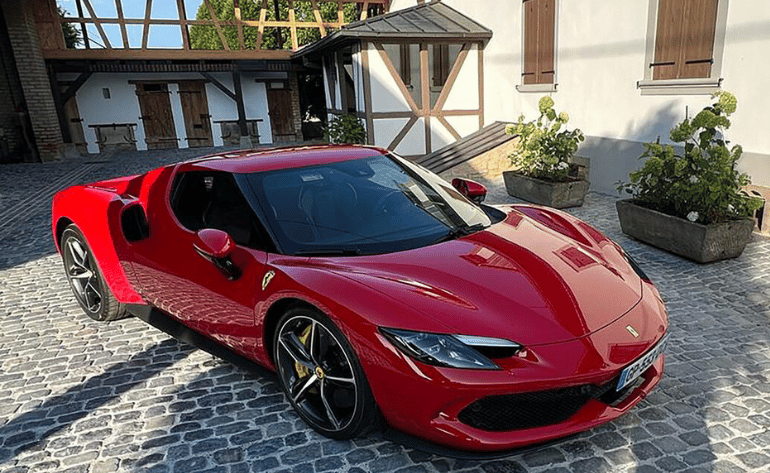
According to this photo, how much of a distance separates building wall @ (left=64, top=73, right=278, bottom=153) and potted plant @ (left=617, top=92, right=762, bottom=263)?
1681cm

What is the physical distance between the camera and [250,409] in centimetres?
291

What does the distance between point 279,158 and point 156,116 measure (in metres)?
18.2

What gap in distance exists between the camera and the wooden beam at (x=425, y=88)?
38.6 feet

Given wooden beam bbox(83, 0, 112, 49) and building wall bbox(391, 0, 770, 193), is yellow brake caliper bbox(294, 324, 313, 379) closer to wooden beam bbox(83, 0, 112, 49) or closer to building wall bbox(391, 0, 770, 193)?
building wall bbox(391, 0, 770, 193)

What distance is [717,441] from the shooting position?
2.45m

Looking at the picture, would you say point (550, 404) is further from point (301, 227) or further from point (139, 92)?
point (139, 92)

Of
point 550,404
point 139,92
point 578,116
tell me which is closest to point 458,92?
point 578,116

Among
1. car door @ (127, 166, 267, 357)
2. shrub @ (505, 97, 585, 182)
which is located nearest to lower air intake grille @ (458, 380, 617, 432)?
car door @ (127, 166, 267, 357)

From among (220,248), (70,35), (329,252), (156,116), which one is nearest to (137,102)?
(156,116)

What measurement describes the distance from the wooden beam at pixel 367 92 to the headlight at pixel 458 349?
1024 centimetres

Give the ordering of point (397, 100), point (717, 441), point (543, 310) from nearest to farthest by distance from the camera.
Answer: point (543, 310) < point (717, 441) < point (397, 100)

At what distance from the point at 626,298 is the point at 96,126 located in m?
20.4

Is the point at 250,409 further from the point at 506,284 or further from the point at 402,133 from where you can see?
the point at 402,133

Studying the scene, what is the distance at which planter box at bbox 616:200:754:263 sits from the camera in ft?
15.7
